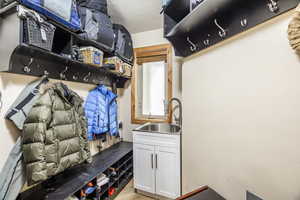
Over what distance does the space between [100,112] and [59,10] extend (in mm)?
1177

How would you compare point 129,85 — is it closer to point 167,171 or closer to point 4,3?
point 167,171

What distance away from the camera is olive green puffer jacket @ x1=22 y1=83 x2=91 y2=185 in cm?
109

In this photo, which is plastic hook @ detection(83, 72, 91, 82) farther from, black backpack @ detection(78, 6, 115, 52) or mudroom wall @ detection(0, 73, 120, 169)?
mudroom wall @ detection(0, 73, 120, 169)

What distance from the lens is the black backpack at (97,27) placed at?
157 centimetres

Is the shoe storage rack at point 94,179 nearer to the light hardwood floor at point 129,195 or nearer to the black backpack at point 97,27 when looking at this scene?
the light hardwood floor at point 129,195

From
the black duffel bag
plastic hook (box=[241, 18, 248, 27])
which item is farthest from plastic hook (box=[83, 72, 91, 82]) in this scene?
plastic hook (box=[241, 18, 248, 27])

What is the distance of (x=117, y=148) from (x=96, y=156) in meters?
0.39

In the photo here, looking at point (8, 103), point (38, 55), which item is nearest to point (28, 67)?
point (38, 55)

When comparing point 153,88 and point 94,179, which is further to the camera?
point 153,88

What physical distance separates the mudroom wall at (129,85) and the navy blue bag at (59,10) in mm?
1384

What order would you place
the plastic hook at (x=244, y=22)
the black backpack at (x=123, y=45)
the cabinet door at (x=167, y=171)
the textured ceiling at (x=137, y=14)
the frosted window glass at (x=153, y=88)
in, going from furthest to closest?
the frosted window glass at (x=153, y=88)
the black backpack at (x=123, y=45)
the textured ceiling at (x=137, y=14)
the cabinet door at (x=167, y=171)
the plastic hook at (x=244, y=22)

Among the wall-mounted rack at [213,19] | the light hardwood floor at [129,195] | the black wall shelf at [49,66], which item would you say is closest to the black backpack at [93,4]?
the black wall shelf at [49,66]

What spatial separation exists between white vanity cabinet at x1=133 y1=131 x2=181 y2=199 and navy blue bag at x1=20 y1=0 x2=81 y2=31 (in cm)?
142

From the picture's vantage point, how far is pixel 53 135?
1.21 metres
